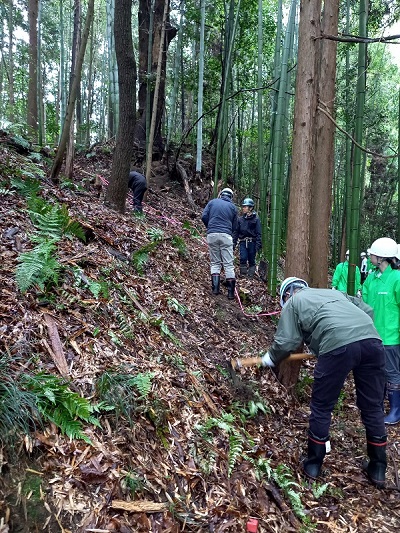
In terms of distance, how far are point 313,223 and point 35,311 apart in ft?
9.94

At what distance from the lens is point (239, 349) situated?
5.03m

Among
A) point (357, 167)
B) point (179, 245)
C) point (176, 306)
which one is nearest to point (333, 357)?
point (176, 306)

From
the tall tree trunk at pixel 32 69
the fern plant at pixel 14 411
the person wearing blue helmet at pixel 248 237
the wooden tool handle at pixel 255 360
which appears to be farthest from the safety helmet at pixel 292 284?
the tall tree trunk at pixel 32 69

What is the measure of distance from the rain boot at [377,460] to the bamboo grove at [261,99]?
1655mm

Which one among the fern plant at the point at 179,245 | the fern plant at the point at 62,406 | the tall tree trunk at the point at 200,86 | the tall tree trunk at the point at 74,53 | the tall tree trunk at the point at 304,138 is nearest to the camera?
the fern plant at the point at 62,406

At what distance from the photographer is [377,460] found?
3363mm

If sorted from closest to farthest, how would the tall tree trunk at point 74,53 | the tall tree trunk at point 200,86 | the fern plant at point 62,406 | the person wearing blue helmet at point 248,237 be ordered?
the fern plant at point 62,406, the tall tree trunk at point 74,53, the person wearing blue helmet at point 248,237, the tall tree trunk at point 200,86

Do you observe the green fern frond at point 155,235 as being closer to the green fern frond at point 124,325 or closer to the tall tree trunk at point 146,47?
the green fern frond at point 124,325

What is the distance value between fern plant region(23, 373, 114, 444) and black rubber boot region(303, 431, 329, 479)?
69.9 inches

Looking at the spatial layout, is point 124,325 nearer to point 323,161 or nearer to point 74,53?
point 323,161

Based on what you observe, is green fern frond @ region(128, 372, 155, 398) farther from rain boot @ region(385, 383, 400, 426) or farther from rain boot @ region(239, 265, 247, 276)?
rain boot @ region(239, 265, 247, 276)

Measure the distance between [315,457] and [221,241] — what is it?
3.73 metres

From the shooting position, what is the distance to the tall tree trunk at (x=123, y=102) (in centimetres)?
645

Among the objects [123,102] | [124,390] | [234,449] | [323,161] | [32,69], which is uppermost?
[32,69]
